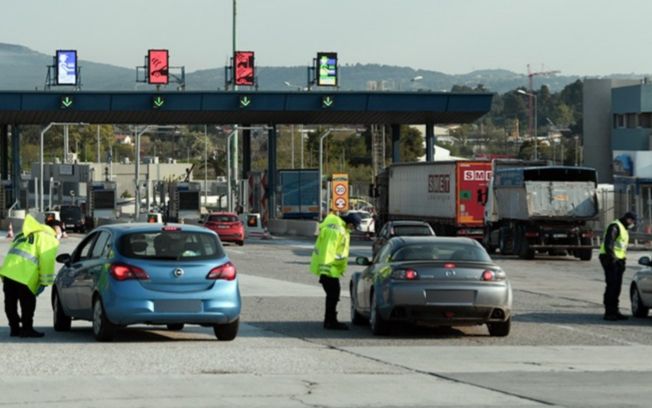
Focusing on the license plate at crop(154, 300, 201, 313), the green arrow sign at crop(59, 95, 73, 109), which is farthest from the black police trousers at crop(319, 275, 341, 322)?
the green arrow sign at crop(59, 95, 73, 109)

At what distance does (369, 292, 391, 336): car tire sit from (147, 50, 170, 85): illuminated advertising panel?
53669mm

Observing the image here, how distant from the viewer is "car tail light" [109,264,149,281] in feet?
60.8

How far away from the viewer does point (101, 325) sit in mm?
18828

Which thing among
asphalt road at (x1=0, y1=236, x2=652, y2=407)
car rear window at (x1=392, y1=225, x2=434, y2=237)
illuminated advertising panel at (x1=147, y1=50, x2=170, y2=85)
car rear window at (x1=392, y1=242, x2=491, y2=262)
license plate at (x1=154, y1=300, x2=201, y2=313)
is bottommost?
asphalt road at (x1=0, y1=236, x2=652, y2=407)

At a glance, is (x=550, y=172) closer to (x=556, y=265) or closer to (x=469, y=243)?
(x=556, y=265)

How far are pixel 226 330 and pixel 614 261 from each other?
7.62m

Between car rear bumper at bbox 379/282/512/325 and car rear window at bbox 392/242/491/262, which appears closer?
car rear bumper at bbox 379/282/512/325

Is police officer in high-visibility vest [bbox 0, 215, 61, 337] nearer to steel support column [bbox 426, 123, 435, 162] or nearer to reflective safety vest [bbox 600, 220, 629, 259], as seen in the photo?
reflective safety vest [bbox 600, 220, 629, 259]

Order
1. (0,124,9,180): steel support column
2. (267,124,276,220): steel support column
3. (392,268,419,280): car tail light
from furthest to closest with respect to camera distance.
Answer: (0,124,9,180): steel support column → (267,124,276,220): steel support column → (392,268,419,280): car tail light

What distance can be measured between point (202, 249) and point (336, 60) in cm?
5745

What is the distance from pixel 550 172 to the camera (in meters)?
48.3

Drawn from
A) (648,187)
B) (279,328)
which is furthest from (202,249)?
(648,187)

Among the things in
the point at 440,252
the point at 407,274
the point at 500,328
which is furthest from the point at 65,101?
the point at 407,274

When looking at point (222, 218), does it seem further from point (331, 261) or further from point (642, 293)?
point (331, 261)
